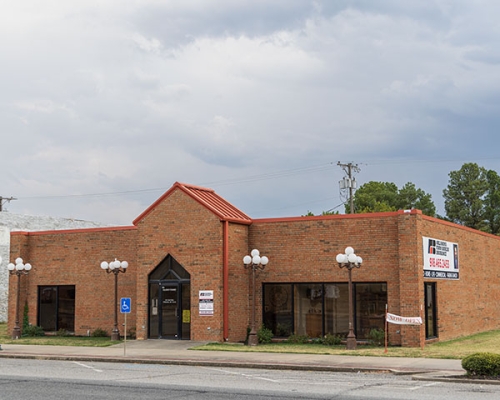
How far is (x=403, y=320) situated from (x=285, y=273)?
5.16 meters

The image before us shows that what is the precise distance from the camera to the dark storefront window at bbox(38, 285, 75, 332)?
1272 inches

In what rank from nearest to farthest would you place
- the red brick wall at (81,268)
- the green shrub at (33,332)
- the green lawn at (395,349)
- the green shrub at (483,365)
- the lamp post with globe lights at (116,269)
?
the green shrub at (483,365), the green lawn at (395,349), the lamp post with globe lights at (116,269), the red brick wall at (81,268), the green shrub at (33,332)

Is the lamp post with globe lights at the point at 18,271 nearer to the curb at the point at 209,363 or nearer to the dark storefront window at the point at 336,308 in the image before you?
the curb at the point at 209,363

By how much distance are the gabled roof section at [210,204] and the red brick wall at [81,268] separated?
8.91 ft

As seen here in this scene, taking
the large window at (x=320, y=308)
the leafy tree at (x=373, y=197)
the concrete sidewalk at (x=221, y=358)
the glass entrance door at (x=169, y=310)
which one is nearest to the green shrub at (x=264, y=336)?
the large window at (x=320, y=308)

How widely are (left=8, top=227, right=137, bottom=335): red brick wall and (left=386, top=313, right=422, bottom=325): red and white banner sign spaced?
37.7ft

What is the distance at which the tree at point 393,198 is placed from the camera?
91312 mm

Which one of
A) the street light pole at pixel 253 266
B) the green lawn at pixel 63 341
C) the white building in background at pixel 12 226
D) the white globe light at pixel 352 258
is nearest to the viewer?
the white globe light at pixel 352 258

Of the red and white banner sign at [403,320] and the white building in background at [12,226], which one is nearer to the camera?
the red and white banner sign at [403,320]

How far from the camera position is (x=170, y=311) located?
28.2 m

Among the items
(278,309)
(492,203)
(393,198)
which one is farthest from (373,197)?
(278,309)

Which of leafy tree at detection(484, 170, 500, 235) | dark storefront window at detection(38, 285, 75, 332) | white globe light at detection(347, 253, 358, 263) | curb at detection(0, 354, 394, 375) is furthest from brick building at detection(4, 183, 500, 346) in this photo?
leafy tree at detection(484, 170, 500, 235)

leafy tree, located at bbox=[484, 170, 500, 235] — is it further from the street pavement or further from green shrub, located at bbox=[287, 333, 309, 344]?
the street pavement

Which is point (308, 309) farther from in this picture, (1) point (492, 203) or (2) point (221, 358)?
(1) point (492, 203)
